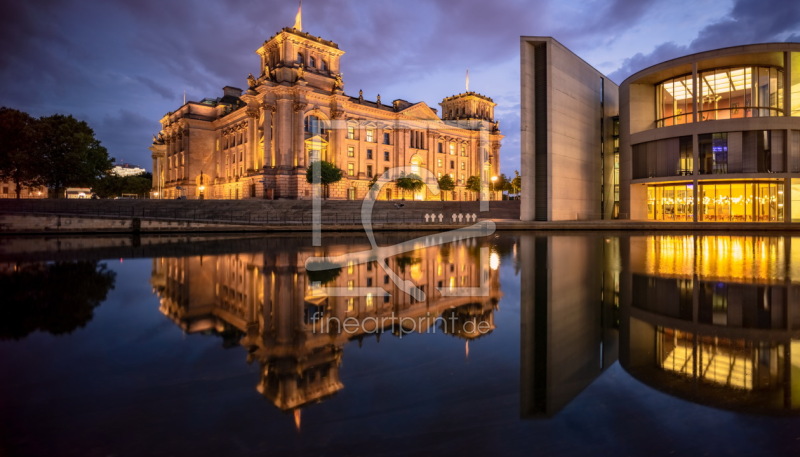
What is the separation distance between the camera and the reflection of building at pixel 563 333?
4.40m

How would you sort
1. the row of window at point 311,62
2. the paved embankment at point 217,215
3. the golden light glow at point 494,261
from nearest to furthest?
the golden light glow at point 494,261, the paved embankment at point 217,215, the row of window at point 311,62

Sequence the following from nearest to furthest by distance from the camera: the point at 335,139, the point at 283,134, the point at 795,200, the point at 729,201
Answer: the point at 795,200
the point at 729,201
the point at 283,134
the point at 335,139

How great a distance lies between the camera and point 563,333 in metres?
6.32

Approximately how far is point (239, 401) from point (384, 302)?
462cm

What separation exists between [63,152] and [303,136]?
29065mm

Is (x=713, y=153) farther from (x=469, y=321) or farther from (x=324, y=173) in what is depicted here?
(x=324, y=173)

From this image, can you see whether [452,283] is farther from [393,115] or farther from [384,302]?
[393,115]

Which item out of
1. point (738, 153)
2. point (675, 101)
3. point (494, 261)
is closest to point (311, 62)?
point (675, 101)

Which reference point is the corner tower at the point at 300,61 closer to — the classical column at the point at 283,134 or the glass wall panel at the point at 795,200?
the classical column at the point at 283,134

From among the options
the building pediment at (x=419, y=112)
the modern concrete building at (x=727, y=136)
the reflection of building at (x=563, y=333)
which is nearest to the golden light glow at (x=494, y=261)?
the reflection of building at (x=563, y=333)

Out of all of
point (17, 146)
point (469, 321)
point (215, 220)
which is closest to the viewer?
point (469, 321)

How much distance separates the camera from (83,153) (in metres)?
49.5

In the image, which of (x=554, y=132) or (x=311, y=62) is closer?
(x=554, y=132)

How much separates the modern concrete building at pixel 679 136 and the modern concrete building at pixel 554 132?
0.10 m
